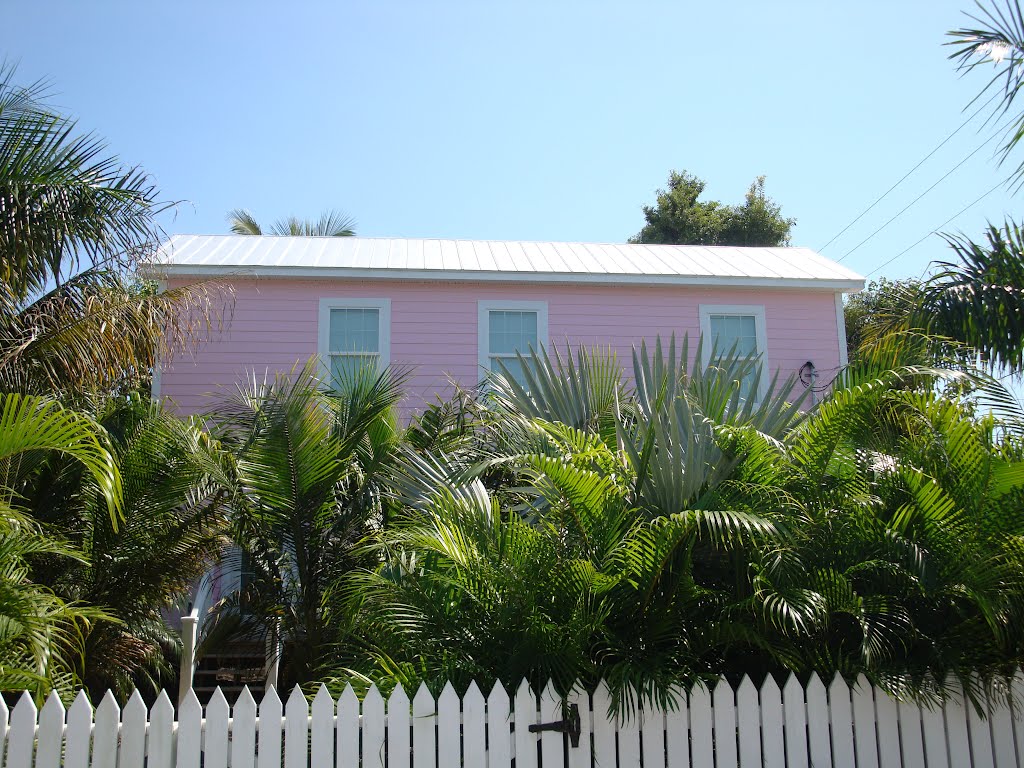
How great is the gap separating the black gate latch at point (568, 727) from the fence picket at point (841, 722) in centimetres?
121

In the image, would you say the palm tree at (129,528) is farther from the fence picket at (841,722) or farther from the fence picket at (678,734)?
the fence picket at (841,722)

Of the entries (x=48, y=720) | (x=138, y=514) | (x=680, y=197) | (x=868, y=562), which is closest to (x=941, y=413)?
(x=868, y=562)

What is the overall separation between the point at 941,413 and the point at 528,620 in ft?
7.67

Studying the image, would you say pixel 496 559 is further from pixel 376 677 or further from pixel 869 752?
pixel 869 752

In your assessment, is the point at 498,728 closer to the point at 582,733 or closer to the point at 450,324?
the point at 582,733

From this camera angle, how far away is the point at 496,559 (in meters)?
4.41

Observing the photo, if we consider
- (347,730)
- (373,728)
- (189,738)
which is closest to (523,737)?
(373,728)

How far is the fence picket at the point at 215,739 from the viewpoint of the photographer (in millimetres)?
4121

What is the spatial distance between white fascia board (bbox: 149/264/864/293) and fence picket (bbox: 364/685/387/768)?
27.9ft

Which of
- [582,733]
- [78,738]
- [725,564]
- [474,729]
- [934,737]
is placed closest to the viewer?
[78,738]

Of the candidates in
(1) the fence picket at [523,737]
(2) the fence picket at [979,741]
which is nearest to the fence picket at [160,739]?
(1) the fence picket at [523,737]

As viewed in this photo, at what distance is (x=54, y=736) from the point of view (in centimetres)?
408

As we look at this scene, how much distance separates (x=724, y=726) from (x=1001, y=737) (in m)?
1.43

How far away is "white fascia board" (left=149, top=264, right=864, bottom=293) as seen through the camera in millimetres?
12148
